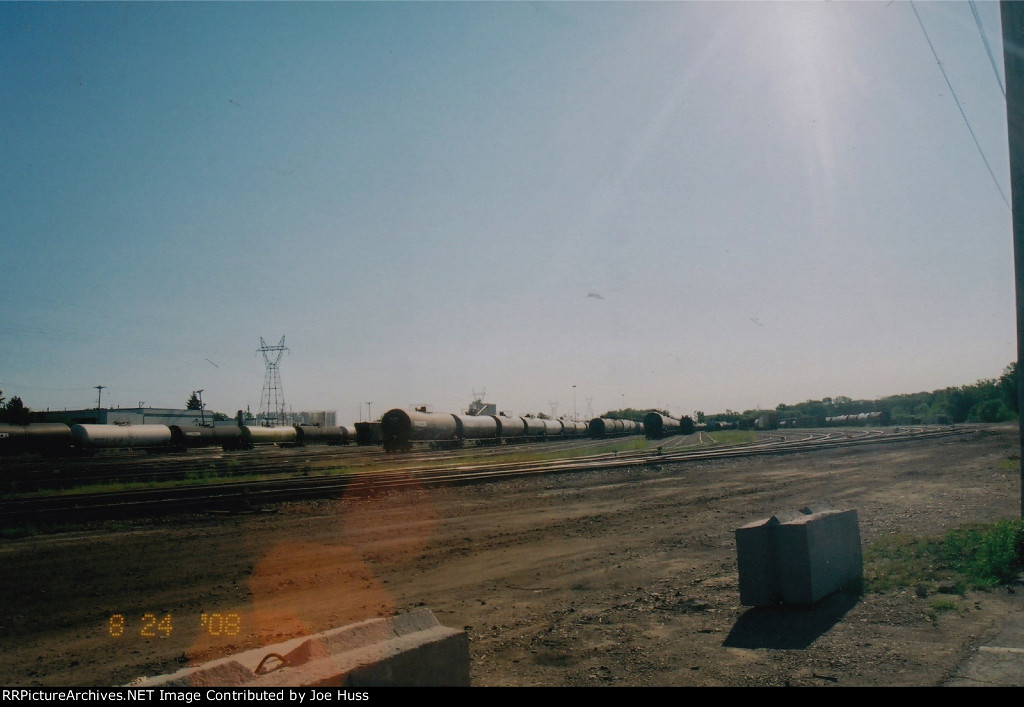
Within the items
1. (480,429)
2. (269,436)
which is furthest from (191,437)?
(480,429)

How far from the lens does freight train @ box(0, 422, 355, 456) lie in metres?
53.2

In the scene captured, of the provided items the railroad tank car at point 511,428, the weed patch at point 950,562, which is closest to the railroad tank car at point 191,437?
the railroad tank car at point 511,428

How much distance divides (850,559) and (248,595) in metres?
7.04

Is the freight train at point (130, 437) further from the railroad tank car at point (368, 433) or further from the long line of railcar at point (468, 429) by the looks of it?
the long line of railcar at point (468, 429)

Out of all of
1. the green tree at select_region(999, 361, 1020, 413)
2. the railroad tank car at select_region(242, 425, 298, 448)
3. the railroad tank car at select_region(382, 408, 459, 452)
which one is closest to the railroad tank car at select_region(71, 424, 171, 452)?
the railroad tank car at select_region(242, 425, 298, 448)

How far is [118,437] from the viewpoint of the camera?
55594 mm

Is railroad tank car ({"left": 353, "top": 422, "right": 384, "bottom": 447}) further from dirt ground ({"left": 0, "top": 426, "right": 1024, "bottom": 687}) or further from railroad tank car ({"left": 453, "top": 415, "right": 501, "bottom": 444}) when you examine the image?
dirt ground ({"left": 0, "top": 426, "right": 1024, "bottom": 687})

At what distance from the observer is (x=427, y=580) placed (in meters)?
8.70

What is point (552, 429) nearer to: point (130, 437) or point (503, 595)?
point (130, 437)

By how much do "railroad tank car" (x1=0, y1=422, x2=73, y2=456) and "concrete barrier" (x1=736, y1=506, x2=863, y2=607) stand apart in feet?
199

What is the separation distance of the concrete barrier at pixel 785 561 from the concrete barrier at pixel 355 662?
3779mm
